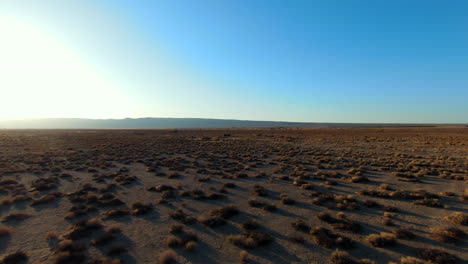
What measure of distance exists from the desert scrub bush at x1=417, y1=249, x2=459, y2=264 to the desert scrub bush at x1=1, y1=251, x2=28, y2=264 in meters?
11.6

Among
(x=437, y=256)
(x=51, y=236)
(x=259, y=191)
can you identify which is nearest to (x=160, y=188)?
(x=51, y=236)

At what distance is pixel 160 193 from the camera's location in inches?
489

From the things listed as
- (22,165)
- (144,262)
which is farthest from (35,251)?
(22,165)

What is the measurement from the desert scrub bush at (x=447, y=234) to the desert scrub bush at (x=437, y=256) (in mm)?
1030

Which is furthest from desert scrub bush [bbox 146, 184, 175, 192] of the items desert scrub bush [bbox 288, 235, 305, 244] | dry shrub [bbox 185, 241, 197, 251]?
desert scrub bush [bbox 288, 235, 305, 244]

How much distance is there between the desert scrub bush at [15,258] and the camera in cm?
600

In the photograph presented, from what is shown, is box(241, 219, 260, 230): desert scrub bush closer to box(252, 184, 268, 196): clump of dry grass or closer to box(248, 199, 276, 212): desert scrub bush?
box(248, 199, 276, 212): desert scrub bush

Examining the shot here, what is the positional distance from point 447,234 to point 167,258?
30.4 feet

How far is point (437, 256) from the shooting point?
19.0 feet

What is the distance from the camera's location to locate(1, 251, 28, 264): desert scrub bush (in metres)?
6.00

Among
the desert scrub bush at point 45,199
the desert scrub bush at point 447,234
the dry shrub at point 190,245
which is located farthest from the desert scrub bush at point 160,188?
the desert scrub bush at point 447,234

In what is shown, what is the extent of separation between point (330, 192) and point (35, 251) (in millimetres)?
13336

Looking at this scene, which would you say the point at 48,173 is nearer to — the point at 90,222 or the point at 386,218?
the point at 90,222

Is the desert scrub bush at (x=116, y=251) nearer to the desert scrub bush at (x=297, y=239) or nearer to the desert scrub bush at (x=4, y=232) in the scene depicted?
the desert scrub bush at (x=4, y=232)
